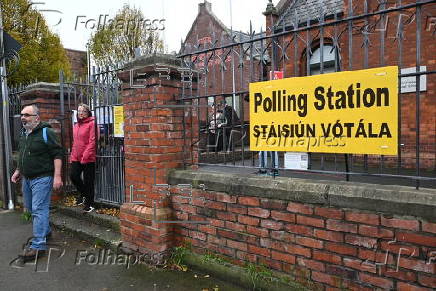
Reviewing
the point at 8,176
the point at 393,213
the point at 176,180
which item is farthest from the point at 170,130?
the point at 8,176

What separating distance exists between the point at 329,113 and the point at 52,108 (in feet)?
16.5

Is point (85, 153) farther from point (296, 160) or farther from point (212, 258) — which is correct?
point (296, 160)

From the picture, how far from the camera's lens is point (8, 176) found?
20.8 feet

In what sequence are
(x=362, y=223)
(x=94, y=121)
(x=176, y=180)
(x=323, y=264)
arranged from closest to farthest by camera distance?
(x=362, y=223) → (x=323, y=264) → (x=176, y=180) → (x=94, y=121)

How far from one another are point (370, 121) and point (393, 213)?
0.66 meters

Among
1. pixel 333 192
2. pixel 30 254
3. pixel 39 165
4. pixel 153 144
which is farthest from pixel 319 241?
pixel 39 165

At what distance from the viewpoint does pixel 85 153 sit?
16.4ft

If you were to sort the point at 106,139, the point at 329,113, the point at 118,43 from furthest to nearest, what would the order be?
the point at 118,43, the point at 106,139, the point at 329,113

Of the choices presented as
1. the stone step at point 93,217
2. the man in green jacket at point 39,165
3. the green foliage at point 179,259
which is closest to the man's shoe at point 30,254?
the man in green jacket at point 39,165

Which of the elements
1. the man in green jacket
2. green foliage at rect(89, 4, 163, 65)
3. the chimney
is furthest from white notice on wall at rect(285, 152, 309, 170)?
the chimney

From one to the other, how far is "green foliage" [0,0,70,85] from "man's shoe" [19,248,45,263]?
474 inches

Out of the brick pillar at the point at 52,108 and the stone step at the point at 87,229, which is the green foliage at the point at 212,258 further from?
the brick pillar at the point at 52,108

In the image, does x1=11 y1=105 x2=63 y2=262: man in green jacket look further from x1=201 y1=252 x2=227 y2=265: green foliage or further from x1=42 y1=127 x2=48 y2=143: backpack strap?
x1=201 y1=252 x2=227 y2=265: green foliage

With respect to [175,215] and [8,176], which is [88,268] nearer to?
[175,215]
